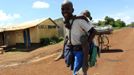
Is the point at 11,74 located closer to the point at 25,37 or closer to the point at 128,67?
the point at 128,67

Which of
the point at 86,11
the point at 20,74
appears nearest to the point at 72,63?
the point at 86,11

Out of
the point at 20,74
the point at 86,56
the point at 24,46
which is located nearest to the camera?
the point at 86,56

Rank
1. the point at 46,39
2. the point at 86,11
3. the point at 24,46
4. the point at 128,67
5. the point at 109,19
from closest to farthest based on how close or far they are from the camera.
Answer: the point at 86,11 → the point at 128,67 → the point at 46,39 → the point at 24,46 → the point at 109,19

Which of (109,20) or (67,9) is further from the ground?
(109,20)

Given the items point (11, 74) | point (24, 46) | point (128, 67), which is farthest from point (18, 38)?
point (128, 67)

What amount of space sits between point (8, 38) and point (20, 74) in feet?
81.7

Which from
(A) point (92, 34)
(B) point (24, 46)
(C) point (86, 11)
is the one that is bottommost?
(B) point (24, 46)

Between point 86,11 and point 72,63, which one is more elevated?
point 86,11

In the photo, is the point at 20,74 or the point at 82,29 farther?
the point at 20,74

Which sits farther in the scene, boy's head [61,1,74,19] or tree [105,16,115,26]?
tree [105,16,115,26]

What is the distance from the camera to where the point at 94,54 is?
4.72m

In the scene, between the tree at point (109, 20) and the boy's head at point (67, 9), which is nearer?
the boy's head at point (67, 9)

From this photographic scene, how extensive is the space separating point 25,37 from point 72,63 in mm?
28606

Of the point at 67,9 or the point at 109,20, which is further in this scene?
the point at 109,20
